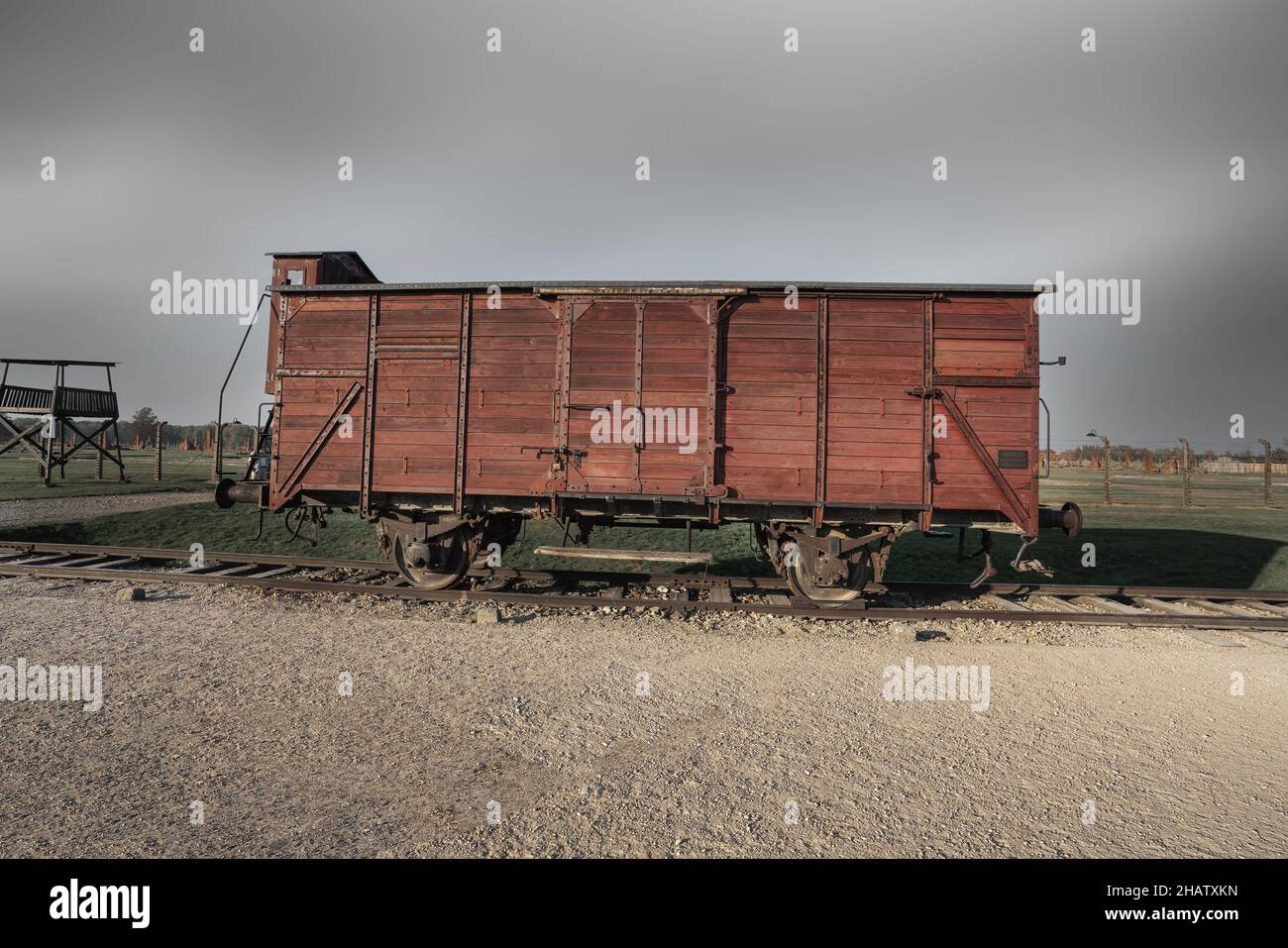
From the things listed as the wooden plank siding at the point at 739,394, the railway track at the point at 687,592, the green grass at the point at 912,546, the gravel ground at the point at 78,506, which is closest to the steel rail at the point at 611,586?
the railway track at the point at 687,592

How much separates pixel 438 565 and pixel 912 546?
10.5 meters

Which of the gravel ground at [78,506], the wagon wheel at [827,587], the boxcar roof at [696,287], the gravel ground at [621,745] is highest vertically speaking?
the boxcar roof at [696,287]

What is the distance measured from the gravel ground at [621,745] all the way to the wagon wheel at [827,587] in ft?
3.44

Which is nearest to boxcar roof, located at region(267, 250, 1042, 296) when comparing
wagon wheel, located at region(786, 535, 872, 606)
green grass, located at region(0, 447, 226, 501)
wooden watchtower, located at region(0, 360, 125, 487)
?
wagon wheel, located at region(786, 535, 872, 606)

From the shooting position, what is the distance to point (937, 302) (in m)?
7.66

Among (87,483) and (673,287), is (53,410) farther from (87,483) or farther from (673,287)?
(673,287)

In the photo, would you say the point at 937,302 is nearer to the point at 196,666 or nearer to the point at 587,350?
the point at 587,350

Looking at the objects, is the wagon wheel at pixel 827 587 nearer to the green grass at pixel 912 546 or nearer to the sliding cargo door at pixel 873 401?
the sliding cargo door at pixel 873 401

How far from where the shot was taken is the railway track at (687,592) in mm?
7723

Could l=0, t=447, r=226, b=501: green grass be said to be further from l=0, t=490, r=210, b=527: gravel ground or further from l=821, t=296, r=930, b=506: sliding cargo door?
l=821, t=296, r=930, b=506: sliding cargo door

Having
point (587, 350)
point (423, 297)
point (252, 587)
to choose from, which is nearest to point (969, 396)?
point (587, 350)

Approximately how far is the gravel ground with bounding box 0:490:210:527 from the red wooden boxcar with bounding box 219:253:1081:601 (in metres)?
10.0

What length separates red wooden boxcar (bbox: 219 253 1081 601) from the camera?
7621 millimetres

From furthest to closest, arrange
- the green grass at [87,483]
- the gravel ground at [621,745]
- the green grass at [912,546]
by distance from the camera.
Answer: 1. the green grass at [87,483]
2. the green grass at [912,546]
3. the gravel ground at [621,745]
